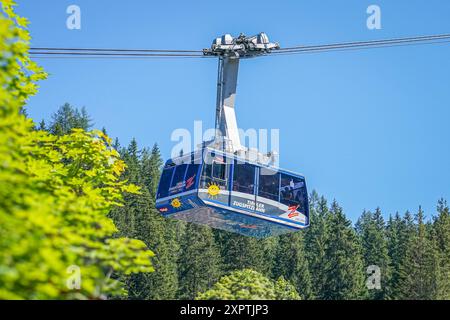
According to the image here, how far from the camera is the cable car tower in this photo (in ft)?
122

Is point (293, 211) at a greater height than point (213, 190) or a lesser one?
lesser

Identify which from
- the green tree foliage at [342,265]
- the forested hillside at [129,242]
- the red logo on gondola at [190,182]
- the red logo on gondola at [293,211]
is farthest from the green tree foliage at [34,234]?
the green tree foliage at [342,265]

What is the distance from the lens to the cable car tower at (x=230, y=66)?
37094 mm

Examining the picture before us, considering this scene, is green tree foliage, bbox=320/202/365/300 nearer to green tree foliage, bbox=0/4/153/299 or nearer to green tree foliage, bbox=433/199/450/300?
green tree foliage, bbox=433/199/450/300

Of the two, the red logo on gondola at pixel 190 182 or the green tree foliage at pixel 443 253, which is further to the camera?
the green tree foliage at pixel 443 253

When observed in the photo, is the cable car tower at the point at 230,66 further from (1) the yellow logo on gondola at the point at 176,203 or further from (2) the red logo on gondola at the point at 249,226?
(1) the yellow logo on gondola at the point at 176,203

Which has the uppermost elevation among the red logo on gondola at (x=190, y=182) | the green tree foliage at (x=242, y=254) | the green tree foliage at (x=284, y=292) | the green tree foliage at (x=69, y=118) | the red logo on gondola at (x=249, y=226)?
the green tree foliage at (x=69, y=118)

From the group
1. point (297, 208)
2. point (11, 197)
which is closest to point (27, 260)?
point (11, 197)

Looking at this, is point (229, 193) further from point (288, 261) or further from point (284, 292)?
point (288, 261)

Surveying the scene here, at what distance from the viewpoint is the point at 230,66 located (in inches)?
1500

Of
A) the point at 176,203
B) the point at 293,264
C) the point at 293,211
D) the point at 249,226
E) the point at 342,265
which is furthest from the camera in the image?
the point at 293,264

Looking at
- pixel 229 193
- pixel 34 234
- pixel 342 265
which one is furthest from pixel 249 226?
pixel 342 265

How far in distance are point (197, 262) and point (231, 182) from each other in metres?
52.9
